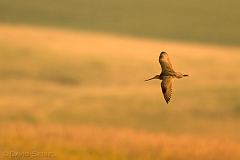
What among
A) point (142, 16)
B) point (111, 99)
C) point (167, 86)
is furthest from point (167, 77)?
point (142, 16)

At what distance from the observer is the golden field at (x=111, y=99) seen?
47.5ft

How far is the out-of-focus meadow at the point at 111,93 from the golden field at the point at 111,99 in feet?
0.09

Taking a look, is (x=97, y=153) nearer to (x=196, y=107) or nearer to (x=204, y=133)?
(x=204, y=133)

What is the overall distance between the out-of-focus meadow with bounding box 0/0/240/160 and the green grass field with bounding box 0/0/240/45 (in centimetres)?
15

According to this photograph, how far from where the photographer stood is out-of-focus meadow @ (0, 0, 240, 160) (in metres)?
14.6

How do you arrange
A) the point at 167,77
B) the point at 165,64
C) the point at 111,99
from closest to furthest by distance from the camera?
the point at 167,77, the point at 165,64, the point at 111,99

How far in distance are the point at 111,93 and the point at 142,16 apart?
21.3 m

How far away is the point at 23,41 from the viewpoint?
3388cm

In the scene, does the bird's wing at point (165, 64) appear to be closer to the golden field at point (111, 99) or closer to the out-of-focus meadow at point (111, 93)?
the golden field at point (111, 99)

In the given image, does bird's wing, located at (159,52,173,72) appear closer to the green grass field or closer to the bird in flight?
the bird in flight

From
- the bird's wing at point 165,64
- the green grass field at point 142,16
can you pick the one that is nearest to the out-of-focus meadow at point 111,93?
the green grass field at point 142,16

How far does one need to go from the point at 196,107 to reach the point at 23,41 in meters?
11.4

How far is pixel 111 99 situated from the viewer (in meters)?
24.7

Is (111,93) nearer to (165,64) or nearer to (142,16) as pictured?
(165,64)
